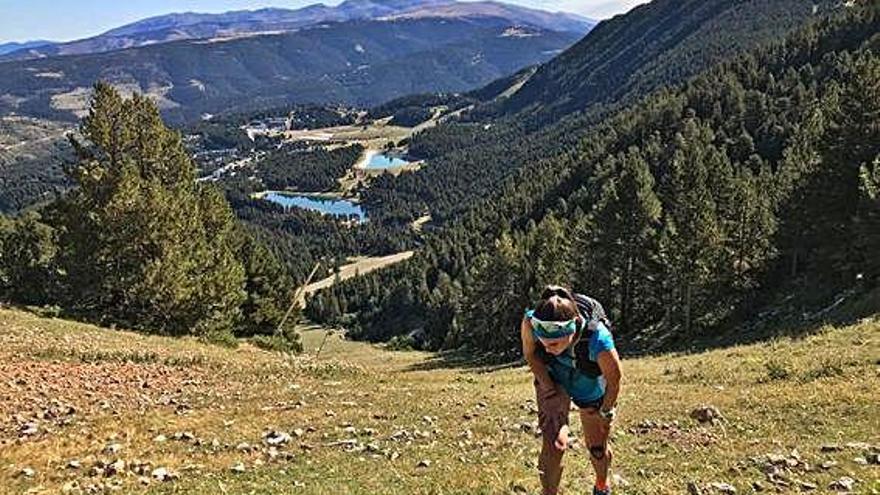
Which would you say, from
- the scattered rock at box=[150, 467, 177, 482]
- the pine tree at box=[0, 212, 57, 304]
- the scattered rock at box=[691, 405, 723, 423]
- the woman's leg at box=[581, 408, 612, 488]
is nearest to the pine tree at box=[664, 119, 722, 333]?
the scattered rock at box=[691, 405, 723, 423]

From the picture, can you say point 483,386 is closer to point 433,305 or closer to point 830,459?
point 830,459

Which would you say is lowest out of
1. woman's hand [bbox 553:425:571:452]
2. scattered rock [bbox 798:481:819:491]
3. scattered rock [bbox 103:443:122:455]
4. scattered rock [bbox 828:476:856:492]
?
scattered rock [bbox 103:443:122:455]

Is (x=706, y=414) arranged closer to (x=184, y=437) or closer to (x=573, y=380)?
(x=573, y=380)

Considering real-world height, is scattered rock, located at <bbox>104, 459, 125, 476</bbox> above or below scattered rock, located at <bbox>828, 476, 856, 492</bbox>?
below

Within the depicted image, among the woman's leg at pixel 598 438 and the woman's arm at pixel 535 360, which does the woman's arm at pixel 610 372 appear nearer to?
the woman's leg at pixel 598 438

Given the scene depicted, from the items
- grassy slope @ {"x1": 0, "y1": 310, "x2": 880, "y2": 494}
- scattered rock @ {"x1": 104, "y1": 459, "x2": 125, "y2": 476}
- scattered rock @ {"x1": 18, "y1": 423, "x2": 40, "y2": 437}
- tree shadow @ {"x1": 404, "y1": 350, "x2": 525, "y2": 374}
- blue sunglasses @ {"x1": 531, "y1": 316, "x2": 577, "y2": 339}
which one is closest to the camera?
blue sunglasses @ {"x1": 531, "y1": 316, "x2": 577, "y2": 339}

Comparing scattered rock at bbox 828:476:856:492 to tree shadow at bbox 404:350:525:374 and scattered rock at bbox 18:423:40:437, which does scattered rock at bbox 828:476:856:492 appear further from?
tree shadow at bbox 404:350:525:374

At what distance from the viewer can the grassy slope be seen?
44.5 ft

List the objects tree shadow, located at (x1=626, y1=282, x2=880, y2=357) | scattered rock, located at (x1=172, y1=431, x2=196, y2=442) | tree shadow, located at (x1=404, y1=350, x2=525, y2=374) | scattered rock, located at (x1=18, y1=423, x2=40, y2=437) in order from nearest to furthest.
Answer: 1. scattered rock, located at (x1=172, y1=431, x2=196, y2=442)
2. scattered rock, located at (x1=18, y1=423, x2=40, y2=437)
3. tree shadow, located at (x1=626, y1=282, x2=880, y2=357)
4. tree shadow, located at (x1=404, y1=350, x2=525, y2=374)

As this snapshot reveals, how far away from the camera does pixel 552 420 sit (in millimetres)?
9859

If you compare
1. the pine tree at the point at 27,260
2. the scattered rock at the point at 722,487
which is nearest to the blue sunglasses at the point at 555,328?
the scattered rock at the point at 722,487

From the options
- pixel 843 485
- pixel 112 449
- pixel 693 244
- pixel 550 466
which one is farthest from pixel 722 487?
pixel 693 244

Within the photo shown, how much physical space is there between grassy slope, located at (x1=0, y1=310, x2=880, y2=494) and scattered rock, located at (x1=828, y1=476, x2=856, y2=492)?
144mm

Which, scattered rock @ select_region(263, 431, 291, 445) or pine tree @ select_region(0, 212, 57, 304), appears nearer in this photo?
scattered rock @ select_region(263, 431, 291, 445)
